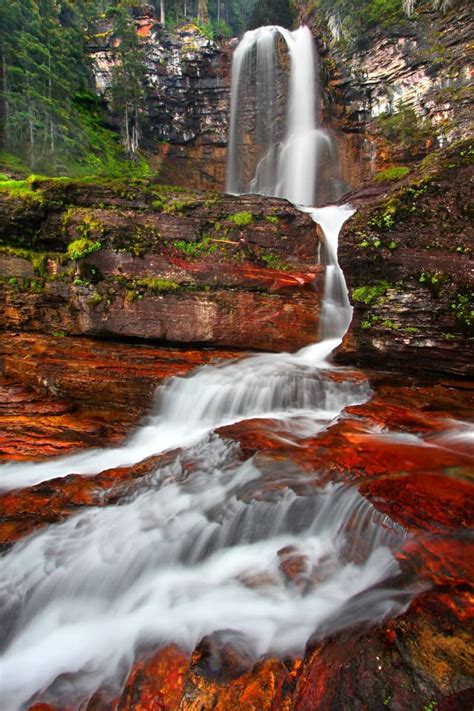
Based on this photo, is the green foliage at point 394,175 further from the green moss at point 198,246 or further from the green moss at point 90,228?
the green moss at point 90,228

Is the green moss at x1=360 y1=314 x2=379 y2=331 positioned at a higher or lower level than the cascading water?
higher

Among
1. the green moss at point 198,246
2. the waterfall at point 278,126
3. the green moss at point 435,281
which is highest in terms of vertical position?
the waterfall at point 278,126

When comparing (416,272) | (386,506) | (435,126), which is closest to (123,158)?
(435,126)

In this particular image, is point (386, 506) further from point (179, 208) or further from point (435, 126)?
point (435, 126)

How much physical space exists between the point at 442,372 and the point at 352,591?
4883mm

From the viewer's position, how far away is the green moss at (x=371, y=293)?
721 centimetres

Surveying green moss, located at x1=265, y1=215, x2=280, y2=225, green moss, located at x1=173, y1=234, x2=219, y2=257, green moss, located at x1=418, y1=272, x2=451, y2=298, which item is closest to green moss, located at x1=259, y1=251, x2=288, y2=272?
Result: green moss, located at x1=265, y1=215, x2=280, y2=225

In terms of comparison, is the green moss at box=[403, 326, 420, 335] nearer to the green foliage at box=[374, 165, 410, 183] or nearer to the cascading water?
the cascading water

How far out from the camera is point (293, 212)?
998 cm

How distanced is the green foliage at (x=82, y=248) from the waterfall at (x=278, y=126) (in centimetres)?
1462

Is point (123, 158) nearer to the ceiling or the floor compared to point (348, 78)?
nearer to the floor

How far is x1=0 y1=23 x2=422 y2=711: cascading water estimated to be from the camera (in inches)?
119

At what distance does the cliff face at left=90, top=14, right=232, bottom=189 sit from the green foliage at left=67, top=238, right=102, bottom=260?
61.0ft

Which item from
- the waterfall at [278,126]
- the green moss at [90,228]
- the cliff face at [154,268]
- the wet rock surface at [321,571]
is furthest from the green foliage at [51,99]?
the wet rock surface at [321,571]
